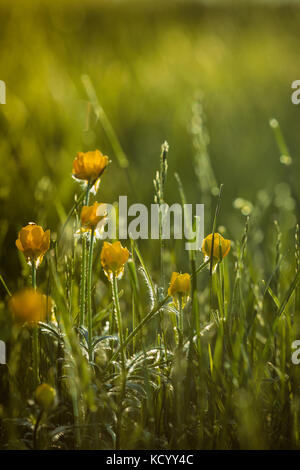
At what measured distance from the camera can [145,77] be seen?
3.26m

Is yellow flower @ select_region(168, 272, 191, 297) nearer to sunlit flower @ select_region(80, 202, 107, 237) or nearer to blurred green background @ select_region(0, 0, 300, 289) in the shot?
sunlit flower @ select_region(80, 202, 107, 237)

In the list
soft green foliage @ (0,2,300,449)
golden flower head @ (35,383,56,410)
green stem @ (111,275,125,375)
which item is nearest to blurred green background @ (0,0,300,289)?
soft green foliage @ (0,2,300,449)

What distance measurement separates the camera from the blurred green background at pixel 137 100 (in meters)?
1.90

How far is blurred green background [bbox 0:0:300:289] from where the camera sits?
6.24ft

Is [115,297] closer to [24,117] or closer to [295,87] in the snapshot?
[24,117]

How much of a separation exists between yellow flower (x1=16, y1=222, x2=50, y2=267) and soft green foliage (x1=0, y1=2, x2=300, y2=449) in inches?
2.1

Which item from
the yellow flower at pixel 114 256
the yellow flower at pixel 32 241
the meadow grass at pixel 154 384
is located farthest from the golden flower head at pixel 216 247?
the yellow flower at pixel 32 241

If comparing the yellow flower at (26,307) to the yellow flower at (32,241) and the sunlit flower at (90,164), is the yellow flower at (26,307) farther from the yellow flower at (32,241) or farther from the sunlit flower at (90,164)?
the sunlit flower at (90,164)

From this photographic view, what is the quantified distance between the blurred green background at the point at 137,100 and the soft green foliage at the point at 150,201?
14 mm

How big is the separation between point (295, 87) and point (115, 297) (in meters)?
2.51

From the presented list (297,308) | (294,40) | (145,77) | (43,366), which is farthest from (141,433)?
(294,40)

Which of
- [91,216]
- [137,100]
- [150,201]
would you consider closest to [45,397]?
[91,216]

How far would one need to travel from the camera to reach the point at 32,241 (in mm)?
801

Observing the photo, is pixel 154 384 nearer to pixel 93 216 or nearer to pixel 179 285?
pixel 179 285
